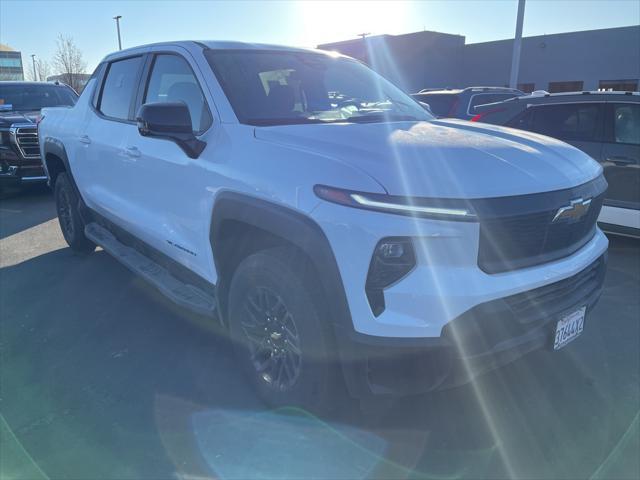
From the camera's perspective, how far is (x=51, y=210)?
8180 millimetres

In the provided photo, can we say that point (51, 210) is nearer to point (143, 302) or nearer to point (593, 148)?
point (143, 302)

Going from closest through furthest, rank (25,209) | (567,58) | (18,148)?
(25,209) < (18,148) < (567,58)

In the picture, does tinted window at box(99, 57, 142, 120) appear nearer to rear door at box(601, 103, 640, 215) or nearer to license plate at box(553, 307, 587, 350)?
license plate at box(553, 307, 587, 350)

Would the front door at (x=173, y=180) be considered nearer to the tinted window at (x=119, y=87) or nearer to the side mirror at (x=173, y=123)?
the side mirror at (x=173, y=123)

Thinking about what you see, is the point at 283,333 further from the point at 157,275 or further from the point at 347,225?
the point at 157,275

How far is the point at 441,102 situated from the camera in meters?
9.06

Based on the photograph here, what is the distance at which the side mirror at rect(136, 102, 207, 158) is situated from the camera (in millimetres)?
2834

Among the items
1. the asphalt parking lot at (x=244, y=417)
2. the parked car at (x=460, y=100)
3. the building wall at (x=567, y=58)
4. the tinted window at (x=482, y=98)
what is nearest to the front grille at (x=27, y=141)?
the asphalt parking lot at (x=244, y=417)

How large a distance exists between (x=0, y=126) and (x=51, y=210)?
1724 mm

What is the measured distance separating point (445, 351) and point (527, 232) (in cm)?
67

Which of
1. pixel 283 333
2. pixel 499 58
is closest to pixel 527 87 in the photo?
pixel 499 58

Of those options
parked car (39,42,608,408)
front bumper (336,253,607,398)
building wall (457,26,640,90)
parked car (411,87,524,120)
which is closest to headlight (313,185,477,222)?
parked car (39,42,608,408)

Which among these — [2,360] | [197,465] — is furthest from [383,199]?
[2,360]

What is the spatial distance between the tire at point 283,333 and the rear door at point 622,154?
4.15 m
